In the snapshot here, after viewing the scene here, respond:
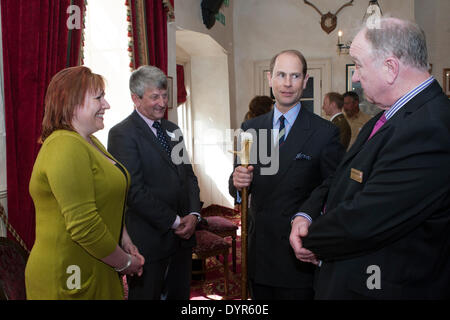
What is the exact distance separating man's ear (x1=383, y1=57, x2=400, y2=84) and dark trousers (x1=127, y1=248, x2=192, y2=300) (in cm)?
160

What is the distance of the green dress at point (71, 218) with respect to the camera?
1413 millimetres

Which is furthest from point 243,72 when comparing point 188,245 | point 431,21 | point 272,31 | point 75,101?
point 75,101

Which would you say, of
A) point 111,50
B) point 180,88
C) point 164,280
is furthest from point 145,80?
point 180,88

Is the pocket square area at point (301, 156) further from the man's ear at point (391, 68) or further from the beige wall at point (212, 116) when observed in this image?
the beige wall at point (212, 116)

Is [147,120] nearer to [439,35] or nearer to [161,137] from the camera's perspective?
[161,137]

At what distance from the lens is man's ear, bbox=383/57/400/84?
1257mm

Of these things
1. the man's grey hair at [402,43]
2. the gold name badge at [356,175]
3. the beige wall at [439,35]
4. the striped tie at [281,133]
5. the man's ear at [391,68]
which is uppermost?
the beige wall at [439,35]

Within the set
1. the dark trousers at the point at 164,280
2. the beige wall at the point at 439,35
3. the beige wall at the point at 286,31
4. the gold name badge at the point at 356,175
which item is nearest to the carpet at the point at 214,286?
the dark trousers at the point at 164,280

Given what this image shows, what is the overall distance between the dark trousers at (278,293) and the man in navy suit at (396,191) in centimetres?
56

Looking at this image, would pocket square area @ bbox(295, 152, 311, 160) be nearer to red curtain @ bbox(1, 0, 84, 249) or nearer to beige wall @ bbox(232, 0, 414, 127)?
red curtain @ bbox(1, 0, 84, 249)

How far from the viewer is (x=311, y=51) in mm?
7840

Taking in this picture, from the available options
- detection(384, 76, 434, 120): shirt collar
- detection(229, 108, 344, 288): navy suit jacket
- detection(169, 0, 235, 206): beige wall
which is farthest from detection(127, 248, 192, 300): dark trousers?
detection(169, 0, 235, 206): beige wall

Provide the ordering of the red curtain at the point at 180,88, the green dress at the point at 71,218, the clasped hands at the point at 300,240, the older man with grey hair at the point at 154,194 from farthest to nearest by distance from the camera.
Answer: the red curtain at the point at 180,88, the older man with grey hair at the point at 154,194, the clasped hands at the point at 300,240, the green dress at the point at 71,218

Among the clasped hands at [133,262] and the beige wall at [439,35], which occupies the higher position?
the beige wall at [439,35]
